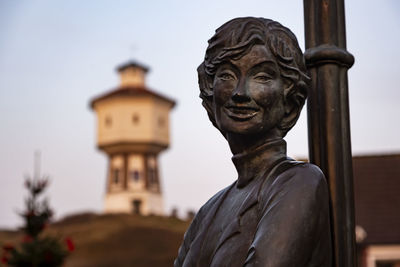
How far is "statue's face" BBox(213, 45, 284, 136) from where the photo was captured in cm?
240

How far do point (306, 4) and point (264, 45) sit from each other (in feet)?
1.41

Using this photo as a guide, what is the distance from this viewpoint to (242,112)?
2426mm

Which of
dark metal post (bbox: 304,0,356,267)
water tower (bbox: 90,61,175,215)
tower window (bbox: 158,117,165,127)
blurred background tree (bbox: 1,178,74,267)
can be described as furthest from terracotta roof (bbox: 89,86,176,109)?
dark metal post (bbox: 304,0,356,267)

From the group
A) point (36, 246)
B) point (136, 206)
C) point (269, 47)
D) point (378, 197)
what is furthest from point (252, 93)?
point (136, 206)

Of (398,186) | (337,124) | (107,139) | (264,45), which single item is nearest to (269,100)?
(264,45)

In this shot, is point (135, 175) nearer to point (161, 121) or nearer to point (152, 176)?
point (152, 176)

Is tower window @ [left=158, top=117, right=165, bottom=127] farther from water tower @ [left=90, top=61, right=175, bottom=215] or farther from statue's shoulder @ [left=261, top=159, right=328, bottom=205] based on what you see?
statue's shoulder @ [left=261, top=159, right=328, bottom=205]

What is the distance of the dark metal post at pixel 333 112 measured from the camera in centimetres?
253

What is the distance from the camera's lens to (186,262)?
2.58 meters

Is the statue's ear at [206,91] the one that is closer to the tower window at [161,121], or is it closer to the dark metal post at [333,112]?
the dark metal post at [333,112]

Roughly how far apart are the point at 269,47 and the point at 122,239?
184 feet

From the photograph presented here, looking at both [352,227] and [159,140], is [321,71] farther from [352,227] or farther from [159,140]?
[159,140]

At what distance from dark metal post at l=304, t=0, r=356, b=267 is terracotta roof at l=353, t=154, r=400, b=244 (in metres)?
17.4

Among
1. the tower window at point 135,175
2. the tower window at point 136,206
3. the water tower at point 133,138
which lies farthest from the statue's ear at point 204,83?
the tower window at point 135,175
